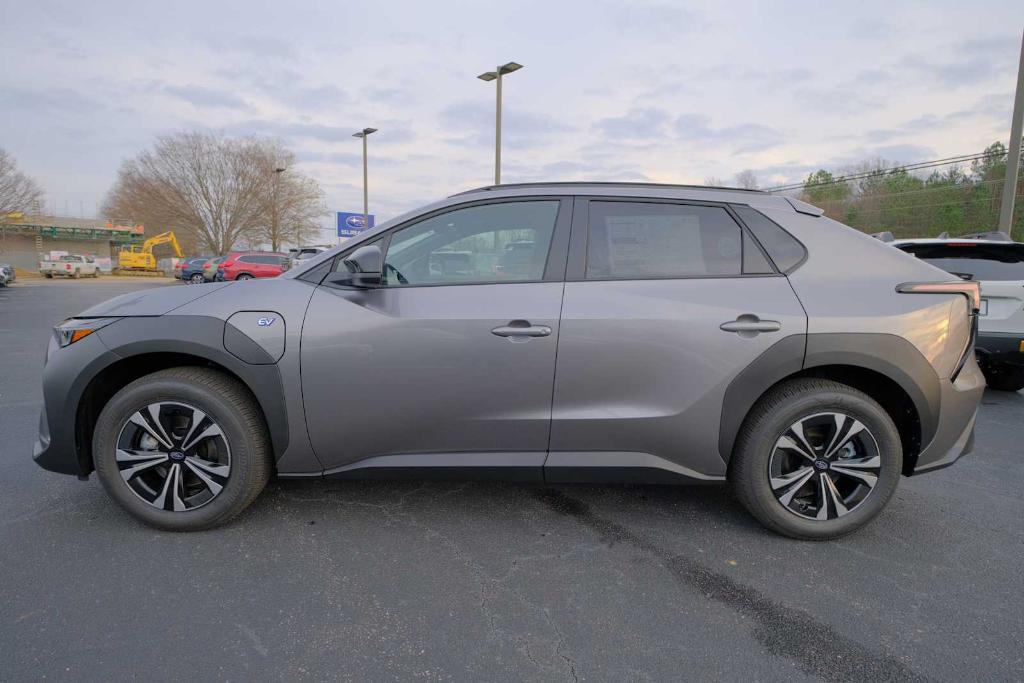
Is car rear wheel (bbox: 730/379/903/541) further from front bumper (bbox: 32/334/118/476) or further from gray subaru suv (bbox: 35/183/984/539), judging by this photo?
front bumper (bbox: 32/334/118/476)

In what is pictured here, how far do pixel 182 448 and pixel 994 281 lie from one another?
6.48m

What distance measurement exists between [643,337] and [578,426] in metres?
0.51

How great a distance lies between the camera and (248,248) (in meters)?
48.2

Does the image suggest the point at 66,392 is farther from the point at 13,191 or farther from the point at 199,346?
the point at 13,191

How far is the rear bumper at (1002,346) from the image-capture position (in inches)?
197

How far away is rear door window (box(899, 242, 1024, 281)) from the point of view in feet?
17.1

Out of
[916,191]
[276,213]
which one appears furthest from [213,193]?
[916,191]

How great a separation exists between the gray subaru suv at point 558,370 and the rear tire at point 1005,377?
4508mm

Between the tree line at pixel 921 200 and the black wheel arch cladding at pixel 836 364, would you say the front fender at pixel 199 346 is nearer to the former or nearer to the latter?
the black wheel arch cladding at pixel 836 364

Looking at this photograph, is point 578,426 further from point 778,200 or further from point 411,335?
point 778,200

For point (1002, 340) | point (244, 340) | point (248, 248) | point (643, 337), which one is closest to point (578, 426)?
point (643, 337)

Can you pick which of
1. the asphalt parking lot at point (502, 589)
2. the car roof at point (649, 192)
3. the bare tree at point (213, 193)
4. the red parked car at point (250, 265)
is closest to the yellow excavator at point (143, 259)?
the bare tree at point (213, 193)

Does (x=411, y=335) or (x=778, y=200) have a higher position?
(x=778, y=200)

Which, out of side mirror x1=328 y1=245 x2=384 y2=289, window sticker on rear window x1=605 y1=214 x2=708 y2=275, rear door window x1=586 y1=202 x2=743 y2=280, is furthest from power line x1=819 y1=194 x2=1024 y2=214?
side mirror x1=328 y1=245 x2=384 y2=289
